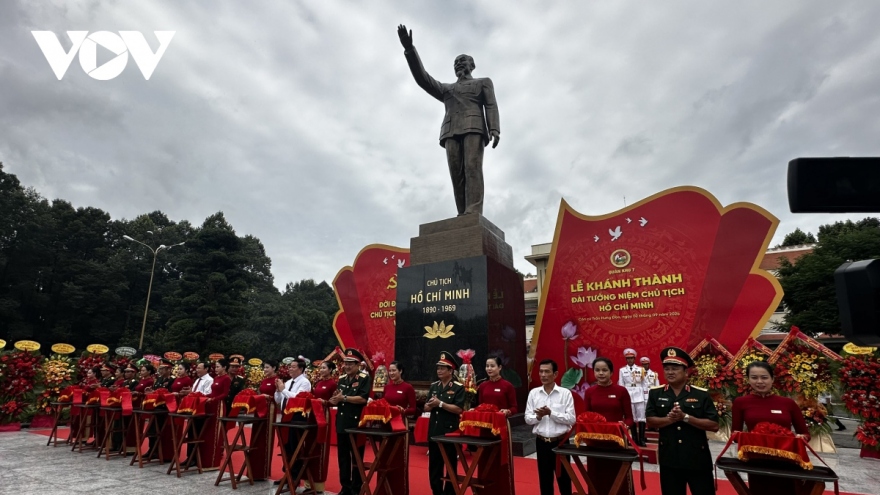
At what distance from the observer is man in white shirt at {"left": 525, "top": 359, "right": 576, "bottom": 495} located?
3801mm

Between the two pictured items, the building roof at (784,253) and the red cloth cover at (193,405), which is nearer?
the red cloth cover at (193,405)

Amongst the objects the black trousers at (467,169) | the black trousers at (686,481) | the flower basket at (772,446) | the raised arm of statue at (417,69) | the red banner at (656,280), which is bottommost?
the black trousers at (686,481)

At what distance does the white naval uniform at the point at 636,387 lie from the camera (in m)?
7.55

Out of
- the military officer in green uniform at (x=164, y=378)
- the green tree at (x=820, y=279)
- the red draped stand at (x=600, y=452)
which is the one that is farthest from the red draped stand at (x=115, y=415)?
the green tree at (x=820, y=279)

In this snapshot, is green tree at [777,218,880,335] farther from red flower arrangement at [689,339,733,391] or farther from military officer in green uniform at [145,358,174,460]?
military officer in green uniform at [145,358,174,460]

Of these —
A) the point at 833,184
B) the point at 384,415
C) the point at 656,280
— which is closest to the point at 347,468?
the point at 384,415

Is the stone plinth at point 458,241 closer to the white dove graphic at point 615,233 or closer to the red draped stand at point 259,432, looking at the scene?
the white dove graphic at point 615,233

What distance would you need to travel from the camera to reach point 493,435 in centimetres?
366

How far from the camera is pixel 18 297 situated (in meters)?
24.6

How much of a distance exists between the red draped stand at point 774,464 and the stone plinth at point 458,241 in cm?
484

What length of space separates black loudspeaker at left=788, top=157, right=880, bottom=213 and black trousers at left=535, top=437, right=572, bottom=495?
2.98 metres

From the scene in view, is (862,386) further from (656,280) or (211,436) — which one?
(211,436)

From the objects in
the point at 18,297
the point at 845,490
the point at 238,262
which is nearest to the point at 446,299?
the point at 845,490

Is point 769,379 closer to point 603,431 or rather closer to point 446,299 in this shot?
point 603,431
